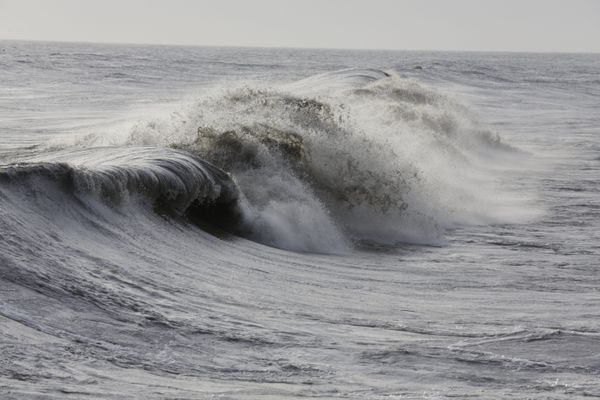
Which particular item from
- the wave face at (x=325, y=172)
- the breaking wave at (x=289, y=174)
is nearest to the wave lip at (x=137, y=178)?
the breaking wave at (x=289, y=174)

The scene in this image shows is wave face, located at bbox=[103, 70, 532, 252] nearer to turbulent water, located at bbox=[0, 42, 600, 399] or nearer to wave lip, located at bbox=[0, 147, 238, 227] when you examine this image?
turbulent water, located at bbox=[0, 42, 600, 399]

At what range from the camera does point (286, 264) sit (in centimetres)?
881

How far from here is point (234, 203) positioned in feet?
33.7

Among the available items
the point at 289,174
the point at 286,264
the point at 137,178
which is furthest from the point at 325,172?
the point at 286,264

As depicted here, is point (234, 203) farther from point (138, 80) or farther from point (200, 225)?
point (138, 80)

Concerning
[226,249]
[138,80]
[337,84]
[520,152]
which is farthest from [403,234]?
[138,80]

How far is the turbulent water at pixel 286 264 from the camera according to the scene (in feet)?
17.1

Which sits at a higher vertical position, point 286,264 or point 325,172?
point 325,172

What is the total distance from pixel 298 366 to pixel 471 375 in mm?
924

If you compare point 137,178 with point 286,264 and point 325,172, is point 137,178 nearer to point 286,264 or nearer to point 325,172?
point 286,264

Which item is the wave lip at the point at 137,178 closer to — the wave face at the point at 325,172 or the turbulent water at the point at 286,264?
the turbulent water at the point at 286,264

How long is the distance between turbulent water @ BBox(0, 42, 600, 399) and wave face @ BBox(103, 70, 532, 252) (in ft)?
0.12

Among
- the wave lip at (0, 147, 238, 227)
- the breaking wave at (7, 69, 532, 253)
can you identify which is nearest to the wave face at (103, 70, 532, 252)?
the breaking wave at (7, 69, 532, 253)

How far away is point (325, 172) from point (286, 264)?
12.4 feet
